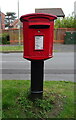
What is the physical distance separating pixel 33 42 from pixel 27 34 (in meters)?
0.19

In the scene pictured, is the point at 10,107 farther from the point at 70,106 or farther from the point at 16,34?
the point at 16,34

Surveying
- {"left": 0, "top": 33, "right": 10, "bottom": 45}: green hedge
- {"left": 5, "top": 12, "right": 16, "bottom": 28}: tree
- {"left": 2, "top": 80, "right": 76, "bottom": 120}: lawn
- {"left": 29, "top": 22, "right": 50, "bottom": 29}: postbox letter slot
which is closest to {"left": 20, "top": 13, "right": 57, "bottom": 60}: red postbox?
{"left": 29, "top": 22, "right": 50, "bottom": 29}: postbox letter slot

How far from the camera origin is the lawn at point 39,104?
11.5 ft

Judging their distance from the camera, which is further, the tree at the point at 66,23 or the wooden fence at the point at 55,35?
the tree at the point at 66,23

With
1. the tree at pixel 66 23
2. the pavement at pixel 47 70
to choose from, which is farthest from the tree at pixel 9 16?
the pavement at pixel 47 70

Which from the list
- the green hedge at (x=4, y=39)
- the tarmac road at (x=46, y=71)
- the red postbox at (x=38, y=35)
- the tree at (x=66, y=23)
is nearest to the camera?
the red postbox at (x=38, y=35)

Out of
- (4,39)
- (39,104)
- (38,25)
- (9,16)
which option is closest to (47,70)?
(39,104)

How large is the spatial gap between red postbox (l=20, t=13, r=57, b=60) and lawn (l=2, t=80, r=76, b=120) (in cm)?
89

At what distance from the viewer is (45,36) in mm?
3703

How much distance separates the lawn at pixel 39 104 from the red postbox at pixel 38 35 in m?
0.89

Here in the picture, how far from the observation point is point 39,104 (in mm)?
3758

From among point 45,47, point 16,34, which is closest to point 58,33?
point 16,34

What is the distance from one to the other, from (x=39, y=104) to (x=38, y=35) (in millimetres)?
1294

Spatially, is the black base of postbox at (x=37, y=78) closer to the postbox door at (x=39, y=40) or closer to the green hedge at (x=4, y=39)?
the postbox door at (x=39, y=40)
